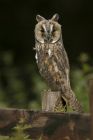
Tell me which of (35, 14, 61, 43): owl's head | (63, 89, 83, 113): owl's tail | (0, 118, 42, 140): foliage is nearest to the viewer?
(0, 118, 42, 140): foliage

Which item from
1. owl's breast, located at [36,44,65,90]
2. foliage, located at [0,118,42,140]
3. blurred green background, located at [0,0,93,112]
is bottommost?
foliage, located at [0,118,42,140]

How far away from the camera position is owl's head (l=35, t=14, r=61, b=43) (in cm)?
630

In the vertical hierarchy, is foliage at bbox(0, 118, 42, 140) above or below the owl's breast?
below

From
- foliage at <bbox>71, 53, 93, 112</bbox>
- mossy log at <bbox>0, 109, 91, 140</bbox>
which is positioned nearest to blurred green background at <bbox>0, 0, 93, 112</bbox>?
foliage at <bbox>71, 53, 93, 112</bbox>

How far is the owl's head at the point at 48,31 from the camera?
630cm

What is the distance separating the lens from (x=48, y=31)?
629 cm

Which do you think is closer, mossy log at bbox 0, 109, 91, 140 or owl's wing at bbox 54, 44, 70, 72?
mossy log at bbox 0, 109, 91, 140

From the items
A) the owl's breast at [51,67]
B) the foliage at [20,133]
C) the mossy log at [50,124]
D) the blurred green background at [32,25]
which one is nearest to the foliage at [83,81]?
the owl's breast at [51,67]

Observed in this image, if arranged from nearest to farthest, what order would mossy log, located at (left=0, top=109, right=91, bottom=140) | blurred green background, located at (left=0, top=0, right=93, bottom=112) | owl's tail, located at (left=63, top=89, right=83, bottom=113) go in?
mossy log, located at (left=0, top=109, right=91, bottom=140)
owl's tail, located at (left=63, top=89, right=83, bottom=113)
blurred green background, located at (left=0, top=0, right=93, bottom=112)

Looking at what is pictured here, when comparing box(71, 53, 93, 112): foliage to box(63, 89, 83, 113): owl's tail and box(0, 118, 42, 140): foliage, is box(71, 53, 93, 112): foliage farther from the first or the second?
box(0, 118, 42, 140): foliage

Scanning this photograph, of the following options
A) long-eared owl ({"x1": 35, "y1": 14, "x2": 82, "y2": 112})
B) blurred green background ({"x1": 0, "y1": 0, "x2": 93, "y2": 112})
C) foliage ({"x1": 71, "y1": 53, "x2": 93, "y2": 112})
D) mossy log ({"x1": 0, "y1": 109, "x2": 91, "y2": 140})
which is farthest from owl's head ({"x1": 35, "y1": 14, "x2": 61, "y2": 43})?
blurred green background ({"x1": 0, "y1": 0, "x2": 93, "y2": 112})

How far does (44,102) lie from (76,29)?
8.07 m

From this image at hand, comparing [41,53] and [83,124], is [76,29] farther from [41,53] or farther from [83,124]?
[83,124]

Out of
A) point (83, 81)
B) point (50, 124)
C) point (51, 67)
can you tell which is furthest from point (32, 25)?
point (50, 124)
